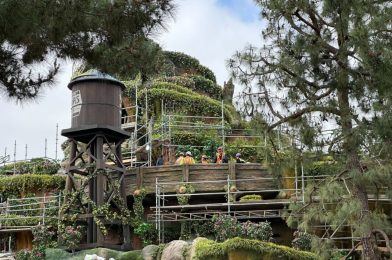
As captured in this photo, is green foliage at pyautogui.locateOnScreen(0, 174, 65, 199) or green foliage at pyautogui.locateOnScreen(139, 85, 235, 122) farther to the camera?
green foliage at pyautogui.locateOnScreen(139, 85, 235, 122)

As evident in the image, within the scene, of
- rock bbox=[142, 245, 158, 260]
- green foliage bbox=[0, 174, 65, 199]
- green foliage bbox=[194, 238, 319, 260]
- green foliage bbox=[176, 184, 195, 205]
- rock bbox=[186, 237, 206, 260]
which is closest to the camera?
green foliage bbox=[194, 238, 319, 260]

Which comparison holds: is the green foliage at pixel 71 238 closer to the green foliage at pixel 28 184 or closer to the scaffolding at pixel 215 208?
the scaffolding at pixel 215 208

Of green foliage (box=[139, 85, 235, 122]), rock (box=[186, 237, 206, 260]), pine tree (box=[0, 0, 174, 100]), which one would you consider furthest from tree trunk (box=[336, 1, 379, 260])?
green foliage (box=[139, 85, 235, 122])

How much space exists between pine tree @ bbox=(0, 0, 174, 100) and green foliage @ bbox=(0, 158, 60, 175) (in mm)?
19695

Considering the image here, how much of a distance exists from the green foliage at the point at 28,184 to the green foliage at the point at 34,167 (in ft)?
9.01

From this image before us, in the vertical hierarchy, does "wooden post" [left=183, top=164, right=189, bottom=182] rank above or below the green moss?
above

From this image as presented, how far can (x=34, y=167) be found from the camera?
29219 mm

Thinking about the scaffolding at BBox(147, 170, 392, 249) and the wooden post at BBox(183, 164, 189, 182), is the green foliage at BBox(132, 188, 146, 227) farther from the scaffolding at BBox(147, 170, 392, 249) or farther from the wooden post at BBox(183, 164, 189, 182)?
the wooden post at BBox(183, 164, 189, 182)


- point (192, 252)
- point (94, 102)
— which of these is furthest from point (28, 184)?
point (192, 252)

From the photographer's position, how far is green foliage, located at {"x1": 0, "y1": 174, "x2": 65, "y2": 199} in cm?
2570

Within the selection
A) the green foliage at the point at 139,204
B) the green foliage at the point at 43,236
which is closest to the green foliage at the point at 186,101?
the green foliage at the point at 139,204

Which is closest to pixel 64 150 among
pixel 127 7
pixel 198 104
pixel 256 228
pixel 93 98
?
pixel 198 104

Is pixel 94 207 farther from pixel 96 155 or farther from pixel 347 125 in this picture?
pixel 347 125

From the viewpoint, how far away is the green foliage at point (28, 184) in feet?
84.3
